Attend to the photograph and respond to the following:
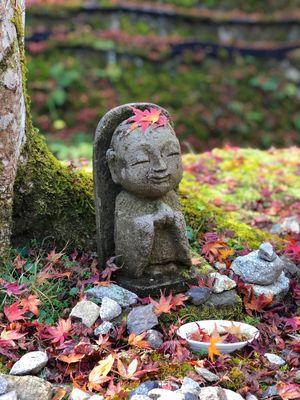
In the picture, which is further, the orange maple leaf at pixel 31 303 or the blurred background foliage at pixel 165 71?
the blurred background foliage at pixel 165 71

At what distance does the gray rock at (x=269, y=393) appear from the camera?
314cm

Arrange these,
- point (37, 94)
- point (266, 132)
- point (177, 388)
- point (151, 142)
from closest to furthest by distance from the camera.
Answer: point (177, 388)
point (151, 142)
point (37, 94)
point (266, 132)

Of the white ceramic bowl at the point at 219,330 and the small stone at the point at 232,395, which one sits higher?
the white ceramic bowl at the point at 219,330

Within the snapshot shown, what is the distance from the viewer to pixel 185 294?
390cm

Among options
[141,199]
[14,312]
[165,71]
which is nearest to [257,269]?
[141,199]

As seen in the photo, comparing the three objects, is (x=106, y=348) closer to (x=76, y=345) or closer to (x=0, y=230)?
(x=76, y=345)

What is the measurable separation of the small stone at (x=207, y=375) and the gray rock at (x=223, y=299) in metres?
0.69

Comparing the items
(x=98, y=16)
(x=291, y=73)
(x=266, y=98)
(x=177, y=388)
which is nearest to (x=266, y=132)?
(x=266, y=98)

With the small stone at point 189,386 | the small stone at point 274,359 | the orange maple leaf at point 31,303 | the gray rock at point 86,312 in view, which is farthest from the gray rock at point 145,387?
the orange maple leaf at point 31,303

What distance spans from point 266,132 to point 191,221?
27.3ft

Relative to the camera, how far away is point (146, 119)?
3781 millimetres

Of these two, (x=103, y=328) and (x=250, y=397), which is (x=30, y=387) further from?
(x=250, y=397)

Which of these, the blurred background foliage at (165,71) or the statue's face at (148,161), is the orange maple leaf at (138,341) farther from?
the blurred background foliage at (165,71)

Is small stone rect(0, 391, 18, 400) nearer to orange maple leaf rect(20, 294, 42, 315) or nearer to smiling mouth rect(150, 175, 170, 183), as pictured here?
orange maple leaf rect(20, 294, 42, 315)
